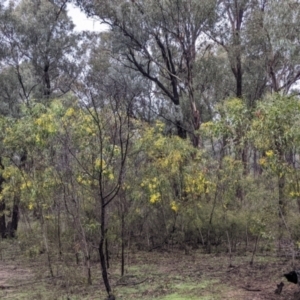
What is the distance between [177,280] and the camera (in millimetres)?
8586

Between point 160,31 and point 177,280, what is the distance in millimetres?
10801

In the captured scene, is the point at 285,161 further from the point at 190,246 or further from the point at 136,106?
the point at 136,106

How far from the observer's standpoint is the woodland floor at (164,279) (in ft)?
24.3

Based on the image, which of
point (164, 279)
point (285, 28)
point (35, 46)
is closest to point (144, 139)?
point (164, 279)

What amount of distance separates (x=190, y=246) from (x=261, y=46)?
813 cm

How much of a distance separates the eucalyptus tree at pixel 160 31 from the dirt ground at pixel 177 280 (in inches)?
258

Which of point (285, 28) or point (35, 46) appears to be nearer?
point (285, 28)

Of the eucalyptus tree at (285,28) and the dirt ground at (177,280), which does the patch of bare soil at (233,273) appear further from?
the eucalyptus tree at (285,28)

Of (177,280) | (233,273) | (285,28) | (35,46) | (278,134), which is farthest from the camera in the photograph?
(35,46)

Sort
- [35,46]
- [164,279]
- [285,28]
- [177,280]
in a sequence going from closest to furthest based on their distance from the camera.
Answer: [177,280] → [164,279] → [285,28] → [35,46]

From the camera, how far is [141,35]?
53.9ft

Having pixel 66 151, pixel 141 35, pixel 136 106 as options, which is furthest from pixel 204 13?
pixel 66 151

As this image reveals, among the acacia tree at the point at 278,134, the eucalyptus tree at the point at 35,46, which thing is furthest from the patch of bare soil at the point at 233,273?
the eucalyptus tree at the point at 35,46

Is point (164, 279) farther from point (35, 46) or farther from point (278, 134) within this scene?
point (35, 46)
